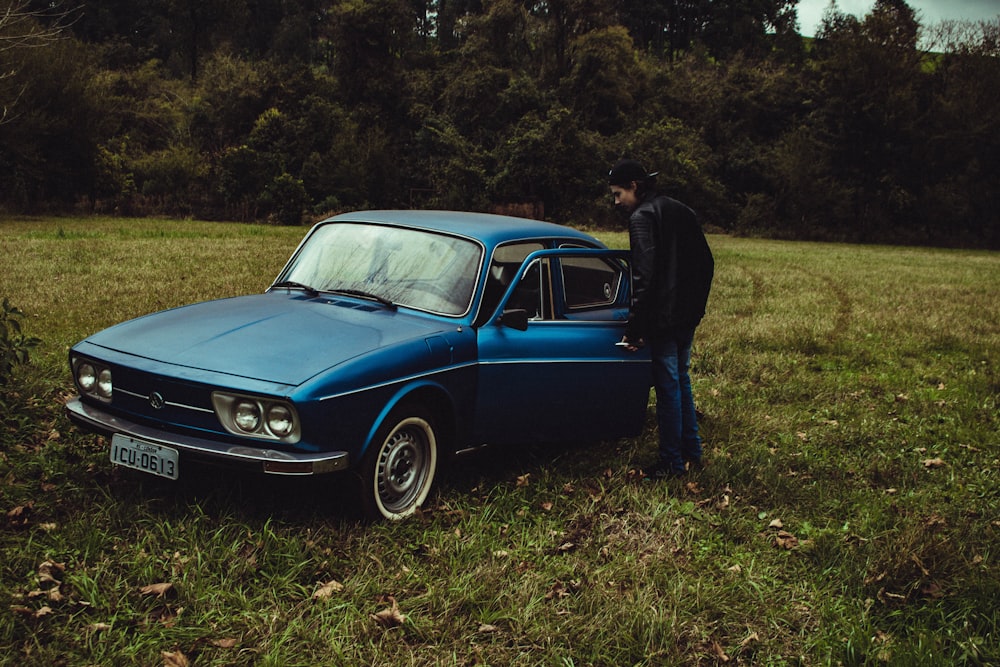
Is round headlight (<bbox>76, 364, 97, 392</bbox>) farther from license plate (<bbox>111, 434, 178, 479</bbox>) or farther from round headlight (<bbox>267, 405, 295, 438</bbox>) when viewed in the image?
round headlight (<bbox>267, 405, 295, 438</bbox>)

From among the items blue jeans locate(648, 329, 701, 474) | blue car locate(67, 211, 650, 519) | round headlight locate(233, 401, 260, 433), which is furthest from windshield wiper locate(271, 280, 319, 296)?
blue jeans locate(648, 329, 701, 474)

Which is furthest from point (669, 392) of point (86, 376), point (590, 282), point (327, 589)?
point (86, 376)

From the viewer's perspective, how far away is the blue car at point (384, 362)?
3.88 meters

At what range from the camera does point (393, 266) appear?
519 cm

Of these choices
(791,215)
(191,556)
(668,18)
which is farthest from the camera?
(668,18)

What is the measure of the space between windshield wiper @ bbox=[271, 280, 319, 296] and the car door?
1.19 metres

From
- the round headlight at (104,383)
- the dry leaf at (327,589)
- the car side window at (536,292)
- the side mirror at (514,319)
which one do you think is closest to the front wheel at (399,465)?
the dry leaf at (327,589)

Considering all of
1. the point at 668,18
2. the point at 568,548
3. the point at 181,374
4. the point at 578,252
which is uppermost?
the point at 668,18

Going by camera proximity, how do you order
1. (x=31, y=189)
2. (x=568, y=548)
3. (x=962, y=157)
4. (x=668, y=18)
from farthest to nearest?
(x=668, y=18)
(x=962, y=157)
(x=31, y=189)
(x=568, y=548)

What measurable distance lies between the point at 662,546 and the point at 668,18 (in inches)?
2790

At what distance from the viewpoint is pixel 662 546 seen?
4445 millimetres

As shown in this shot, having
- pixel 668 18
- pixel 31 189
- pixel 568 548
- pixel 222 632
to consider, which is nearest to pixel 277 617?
pixel 222 632

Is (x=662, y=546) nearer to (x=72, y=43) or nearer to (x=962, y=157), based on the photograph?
(x=72, y=43)

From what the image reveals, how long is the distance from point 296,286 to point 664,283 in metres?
2.38
